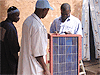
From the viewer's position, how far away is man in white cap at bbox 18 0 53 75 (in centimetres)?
159

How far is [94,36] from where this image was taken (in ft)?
12.7

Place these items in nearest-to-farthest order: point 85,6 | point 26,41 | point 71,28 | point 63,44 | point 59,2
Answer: point 26,41 → point 63,44 → point 71,28 → point 85,6 → point 59,2

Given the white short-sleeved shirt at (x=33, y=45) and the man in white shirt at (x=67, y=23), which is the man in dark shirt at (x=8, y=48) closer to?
the white short-sleeved shirt at (x=33, y=45)

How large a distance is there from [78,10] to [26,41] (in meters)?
3.38

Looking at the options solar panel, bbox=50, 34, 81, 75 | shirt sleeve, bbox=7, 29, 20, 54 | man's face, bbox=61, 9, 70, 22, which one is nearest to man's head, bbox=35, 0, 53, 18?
solar panel, bbox=50, 34, 81, 75

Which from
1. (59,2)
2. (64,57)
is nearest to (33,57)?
(64,57)

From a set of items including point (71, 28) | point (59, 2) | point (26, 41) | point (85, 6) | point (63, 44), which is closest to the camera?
point (26, 41)

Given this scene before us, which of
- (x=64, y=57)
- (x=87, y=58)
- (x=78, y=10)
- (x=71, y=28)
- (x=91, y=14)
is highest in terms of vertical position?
(x=78, y=10)

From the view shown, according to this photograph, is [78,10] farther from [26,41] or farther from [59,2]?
[26,41]

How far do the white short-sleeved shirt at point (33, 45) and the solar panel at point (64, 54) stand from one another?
0.70 feet

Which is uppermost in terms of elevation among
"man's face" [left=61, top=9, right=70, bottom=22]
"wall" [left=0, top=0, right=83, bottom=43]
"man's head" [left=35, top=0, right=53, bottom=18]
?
"wall" [left=0, top=0, right=83, bottom=43]

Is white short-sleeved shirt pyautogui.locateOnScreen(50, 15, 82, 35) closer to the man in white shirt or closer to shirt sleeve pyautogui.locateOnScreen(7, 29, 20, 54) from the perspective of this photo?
the man in white shirt

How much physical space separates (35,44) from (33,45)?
0.03 meters

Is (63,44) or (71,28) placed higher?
(71,28)
